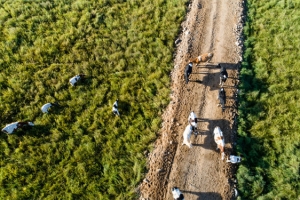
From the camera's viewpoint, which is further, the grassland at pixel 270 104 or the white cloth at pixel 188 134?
the white cloth at pixel 188 134

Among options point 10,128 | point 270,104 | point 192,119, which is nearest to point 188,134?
point 192,119

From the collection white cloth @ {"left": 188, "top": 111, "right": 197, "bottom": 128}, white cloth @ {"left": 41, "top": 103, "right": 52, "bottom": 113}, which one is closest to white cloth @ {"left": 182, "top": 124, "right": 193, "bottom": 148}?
white cloth @ {"left": 188, "top": 111, "right": 197, "bottom": 128}

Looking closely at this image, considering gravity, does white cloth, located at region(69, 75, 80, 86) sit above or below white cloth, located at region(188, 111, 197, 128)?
above

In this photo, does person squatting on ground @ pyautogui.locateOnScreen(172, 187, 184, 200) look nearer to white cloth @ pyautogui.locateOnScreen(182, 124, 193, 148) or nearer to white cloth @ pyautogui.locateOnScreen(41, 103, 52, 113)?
white cloth @ pyautogui.locateOnScreen(182, 124, 193, 148)

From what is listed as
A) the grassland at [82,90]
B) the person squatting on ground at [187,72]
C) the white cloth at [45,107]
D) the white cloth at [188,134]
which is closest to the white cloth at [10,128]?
the grassland at [82,90]

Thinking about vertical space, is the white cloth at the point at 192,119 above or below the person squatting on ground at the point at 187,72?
below

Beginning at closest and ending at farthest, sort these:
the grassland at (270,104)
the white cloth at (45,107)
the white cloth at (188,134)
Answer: the grassland at (270,104)
the white cloth at (188,134)
the white cloth at (45,107)

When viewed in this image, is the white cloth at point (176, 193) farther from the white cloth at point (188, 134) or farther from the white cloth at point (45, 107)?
the white cloth at point (45, 107)
